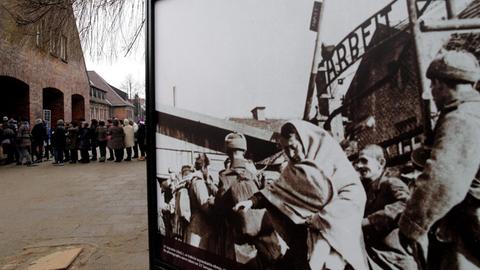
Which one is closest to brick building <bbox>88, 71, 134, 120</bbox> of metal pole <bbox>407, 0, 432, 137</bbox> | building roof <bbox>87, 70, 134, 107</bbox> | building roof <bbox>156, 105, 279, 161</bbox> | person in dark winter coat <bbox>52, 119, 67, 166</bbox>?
building roof <bbox>87, 70, 134, 107</bbox>

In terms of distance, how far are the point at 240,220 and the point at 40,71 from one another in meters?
19.8

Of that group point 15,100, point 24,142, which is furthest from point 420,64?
point 15,100

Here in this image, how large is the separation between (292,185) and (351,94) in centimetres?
49

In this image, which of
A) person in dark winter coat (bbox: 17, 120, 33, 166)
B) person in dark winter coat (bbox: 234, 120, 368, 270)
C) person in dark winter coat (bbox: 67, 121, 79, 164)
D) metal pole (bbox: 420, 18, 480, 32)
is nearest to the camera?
metal pole (bbox: 420, 18, 480, 32)

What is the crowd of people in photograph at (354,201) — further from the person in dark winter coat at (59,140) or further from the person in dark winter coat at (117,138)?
the person in dark winter coat at (59,140)

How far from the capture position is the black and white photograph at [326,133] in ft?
4.11

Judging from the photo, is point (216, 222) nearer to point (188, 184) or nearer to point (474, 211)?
point (188, 184)

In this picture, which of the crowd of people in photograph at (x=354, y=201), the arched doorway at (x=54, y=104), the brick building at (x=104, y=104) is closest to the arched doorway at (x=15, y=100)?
the arched doorway at (x=54, y=104)

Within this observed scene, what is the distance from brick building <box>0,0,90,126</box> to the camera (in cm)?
751

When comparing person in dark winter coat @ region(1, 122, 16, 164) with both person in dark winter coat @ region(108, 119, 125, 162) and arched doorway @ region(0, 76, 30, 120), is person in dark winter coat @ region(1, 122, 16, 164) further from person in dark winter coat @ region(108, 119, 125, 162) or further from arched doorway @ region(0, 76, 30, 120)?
arched doorway @ region(0, 76, 30, 120)

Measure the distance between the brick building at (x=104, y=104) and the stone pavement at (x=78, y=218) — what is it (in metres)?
41.8

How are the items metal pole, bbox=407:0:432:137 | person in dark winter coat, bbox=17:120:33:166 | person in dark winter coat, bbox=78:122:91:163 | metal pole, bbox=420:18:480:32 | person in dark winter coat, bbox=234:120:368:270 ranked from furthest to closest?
person in dark winter coat, bbox=78:122:91:163 < person in dark winter coat, bbox=17:120:33:166 < person in dark winter coat, bbox=234:120:368:270 < metal pole, bbox=407:0:432:137 < metal pole, bbox=420:18:480:32

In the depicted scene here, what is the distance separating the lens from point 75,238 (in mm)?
4762

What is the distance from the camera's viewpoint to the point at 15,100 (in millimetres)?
17641
